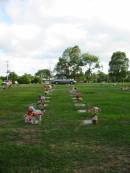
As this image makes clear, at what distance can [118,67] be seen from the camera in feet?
437

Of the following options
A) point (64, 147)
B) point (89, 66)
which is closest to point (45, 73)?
point (89, 66)

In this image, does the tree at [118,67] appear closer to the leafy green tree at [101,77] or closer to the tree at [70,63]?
the leafy green tree at [101,77]

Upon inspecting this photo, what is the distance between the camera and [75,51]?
14050 centimetres

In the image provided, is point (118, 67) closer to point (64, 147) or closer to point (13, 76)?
point (13, 76)

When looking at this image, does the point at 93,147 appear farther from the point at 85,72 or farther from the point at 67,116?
the point at 85,72

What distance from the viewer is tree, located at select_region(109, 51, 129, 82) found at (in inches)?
5207

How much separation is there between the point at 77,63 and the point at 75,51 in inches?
142

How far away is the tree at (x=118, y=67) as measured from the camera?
132m

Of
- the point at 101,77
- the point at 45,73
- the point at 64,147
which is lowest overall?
the point at 64,147

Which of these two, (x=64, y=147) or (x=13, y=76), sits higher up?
(x=13, y=76)

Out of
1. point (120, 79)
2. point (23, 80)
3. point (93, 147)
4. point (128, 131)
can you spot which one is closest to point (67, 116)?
point (128, 131)

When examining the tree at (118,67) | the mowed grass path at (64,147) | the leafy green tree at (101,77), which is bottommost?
the mowed grass path at (64,147)

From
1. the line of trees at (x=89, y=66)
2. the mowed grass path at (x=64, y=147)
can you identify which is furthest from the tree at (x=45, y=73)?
the mowed grass path at (x=64, y=147)

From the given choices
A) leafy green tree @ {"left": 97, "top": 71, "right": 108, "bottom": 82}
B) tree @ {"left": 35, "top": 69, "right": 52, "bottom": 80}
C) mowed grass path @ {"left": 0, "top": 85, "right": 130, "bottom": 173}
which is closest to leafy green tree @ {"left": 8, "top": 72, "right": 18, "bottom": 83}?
leafy green tree @ {"left": 97, "top": 71, "right": 108, "bottom": 82}
